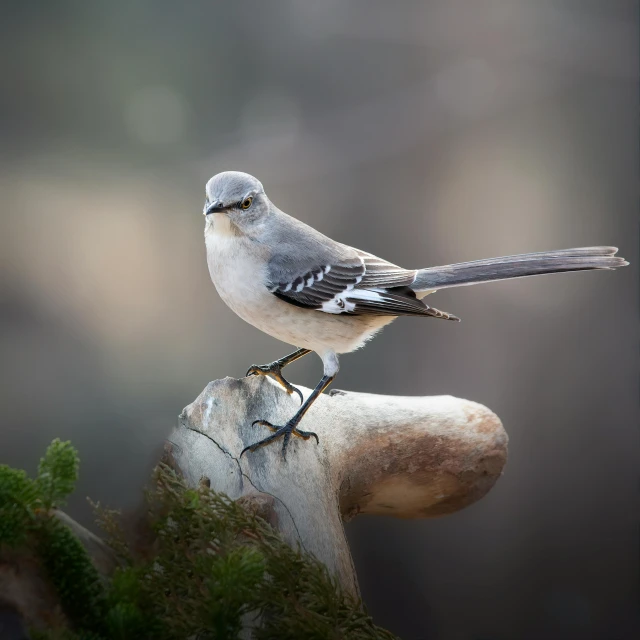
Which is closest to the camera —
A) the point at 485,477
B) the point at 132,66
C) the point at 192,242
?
the point at 485,477

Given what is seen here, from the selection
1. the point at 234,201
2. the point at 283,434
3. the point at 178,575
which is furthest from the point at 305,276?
the point at 178,575

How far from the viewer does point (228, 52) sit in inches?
84.0

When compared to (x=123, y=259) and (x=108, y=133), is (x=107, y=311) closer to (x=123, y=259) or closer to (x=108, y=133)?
(x=123, y=259)

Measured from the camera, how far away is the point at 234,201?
55.6 inches

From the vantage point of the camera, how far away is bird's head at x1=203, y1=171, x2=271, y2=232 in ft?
4.60

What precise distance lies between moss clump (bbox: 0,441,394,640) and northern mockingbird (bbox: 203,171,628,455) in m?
0.33

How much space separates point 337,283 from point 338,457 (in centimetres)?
39

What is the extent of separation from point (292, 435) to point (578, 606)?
1.48 m

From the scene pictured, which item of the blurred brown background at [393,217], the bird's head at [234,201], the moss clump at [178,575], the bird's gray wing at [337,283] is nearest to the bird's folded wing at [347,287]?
the bird's gray wing at [337,283]

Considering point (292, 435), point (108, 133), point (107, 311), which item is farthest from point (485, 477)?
point (108, 133)

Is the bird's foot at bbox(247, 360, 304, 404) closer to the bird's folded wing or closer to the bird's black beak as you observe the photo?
the bird's folded wing

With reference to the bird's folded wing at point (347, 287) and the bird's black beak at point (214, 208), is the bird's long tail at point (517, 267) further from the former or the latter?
the bird's black beak at point (214, 208)

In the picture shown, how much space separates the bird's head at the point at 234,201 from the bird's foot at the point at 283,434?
41 centimetres

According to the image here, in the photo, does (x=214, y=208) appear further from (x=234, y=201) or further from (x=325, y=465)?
(x=325, y=465)
